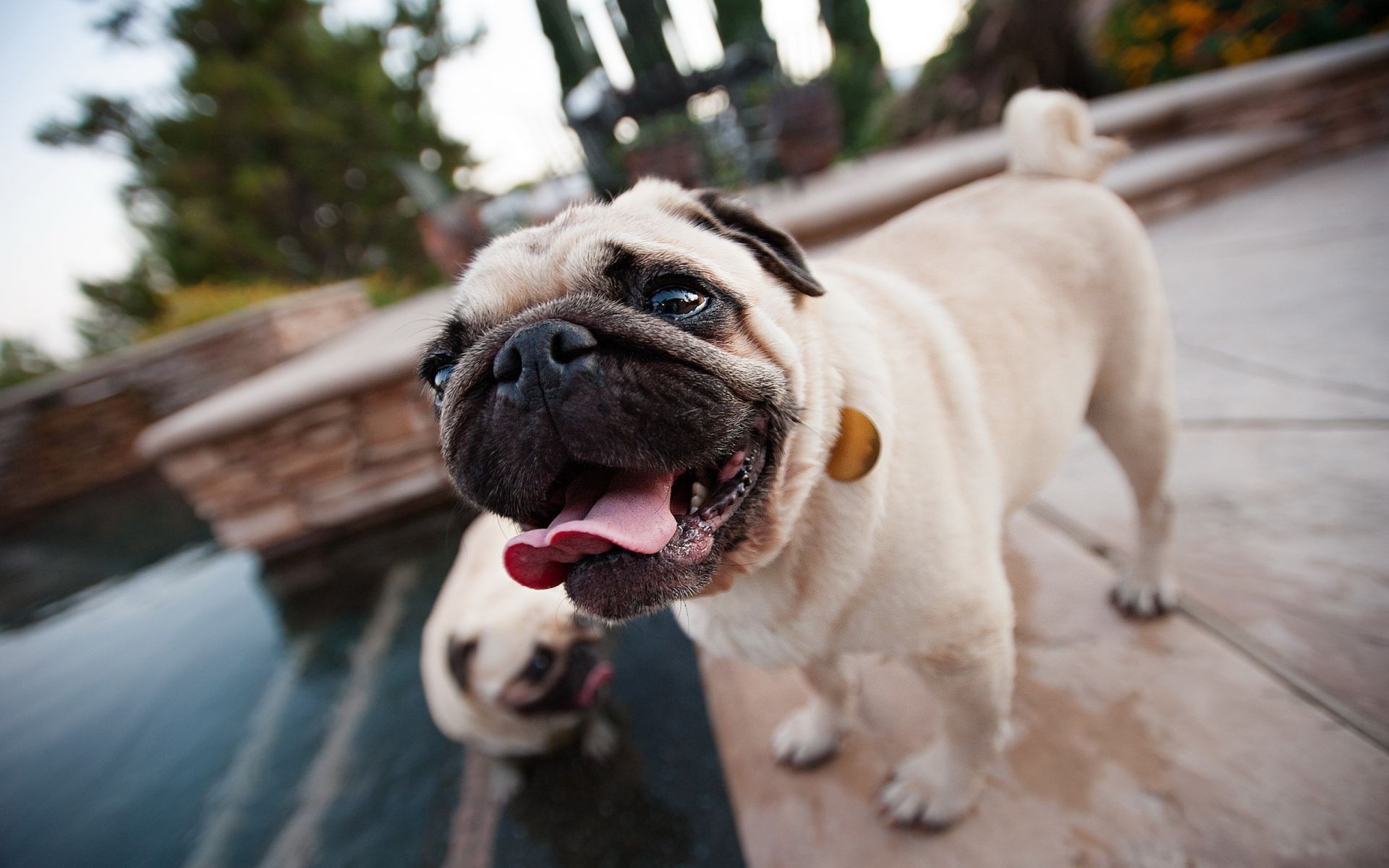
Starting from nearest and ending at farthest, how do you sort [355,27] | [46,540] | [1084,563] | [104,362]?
[1084,563]
[46,540]
[104,362]
[355,27]

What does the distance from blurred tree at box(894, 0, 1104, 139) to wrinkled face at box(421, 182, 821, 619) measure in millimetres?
10511

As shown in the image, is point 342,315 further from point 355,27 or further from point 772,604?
point 772,604

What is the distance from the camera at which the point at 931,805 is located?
1.39m

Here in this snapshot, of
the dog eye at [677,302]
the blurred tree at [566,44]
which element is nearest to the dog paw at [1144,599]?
the dog eye at [677,302]

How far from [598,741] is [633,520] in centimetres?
172

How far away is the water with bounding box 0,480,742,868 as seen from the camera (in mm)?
2082

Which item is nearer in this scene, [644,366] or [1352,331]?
[644,366]

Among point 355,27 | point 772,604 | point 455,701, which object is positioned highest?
point 355,27

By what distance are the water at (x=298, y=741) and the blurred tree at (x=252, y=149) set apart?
12756 millimetres

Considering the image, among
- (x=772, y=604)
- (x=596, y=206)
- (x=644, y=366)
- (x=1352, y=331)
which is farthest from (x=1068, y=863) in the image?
(x=1352, y=331)

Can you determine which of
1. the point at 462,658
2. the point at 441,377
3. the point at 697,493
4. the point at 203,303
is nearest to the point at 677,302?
the point at 697,493

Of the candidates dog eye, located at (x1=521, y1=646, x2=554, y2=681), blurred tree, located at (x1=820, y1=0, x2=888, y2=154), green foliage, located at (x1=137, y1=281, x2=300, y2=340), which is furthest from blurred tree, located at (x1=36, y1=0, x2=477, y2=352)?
dog eye, located at (x1=521, y1=646, x2=554, y2=681)

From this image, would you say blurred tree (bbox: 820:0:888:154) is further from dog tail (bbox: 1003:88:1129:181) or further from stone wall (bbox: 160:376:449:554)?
dog tail (bbox: 1003:88:1129:181)

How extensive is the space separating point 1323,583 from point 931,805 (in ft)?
4.19
